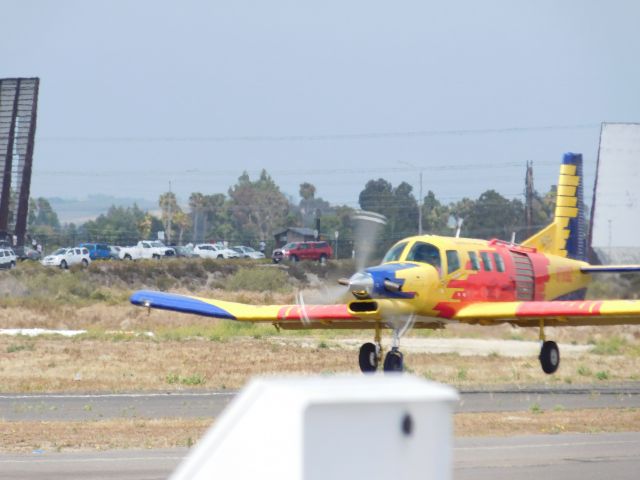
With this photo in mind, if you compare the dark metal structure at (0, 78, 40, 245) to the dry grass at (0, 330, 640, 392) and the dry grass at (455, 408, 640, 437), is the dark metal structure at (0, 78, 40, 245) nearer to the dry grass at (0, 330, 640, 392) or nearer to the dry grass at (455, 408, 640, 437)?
the dry grass at (0, 330, 640, 392)

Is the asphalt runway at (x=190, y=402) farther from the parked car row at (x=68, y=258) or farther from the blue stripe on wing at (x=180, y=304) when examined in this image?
the parked car row at (x=68, y=258)

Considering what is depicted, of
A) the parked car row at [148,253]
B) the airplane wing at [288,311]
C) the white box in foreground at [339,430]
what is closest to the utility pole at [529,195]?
the parked car row at [148,253]

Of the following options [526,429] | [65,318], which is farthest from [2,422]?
[65,318]

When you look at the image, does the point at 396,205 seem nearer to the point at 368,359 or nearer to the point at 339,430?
the point at 368,359

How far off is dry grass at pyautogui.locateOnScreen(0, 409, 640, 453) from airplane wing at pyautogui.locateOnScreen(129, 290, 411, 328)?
470cm

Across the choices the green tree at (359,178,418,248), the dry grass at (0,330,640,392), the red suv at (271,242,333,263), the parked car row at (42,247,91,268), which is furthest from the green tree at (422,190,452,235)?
the dry grass at (0,330,640,392)

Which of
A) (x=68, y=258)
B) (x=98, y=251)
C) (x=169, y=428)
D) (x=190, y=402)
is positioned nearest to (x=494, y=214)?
(x=98, y=251)

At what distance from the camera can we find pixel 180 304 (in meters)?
26.5

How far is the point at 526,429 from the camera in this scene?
16422 millimetres

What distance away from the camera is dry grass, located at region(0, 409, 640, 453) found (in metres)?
14.7

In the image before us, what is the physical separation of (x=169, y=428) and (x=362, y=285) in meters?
6.53

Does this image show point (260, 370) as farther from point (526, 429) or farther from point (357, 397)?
point (357, 397)

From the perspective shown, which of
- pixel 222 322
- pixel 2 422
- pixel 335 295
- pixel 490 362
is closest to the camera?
pixel 2 422

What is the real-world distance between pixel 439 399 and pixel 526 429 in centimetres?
1455
